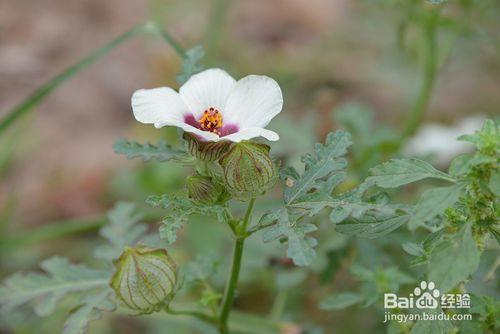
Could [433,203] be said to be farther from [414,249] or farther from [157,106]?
[157,106]

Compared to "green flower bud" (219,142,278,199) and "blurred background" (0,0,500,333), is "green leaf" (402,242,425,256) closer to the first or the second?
"green flower bud" (219,142,278,199)

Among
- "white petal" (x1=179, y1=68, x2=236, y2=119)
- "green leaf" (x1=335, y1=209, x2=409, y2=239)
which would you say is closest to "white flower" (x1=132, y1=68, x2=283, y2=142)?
"white petal" (x1=179, y1=68, x2=236, y2=119)

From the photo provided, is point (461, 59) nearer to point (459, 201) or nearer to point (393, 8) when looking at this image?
point (393, 8)

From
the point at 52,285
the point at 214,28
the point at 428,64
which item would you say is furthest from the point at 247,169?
the point at 214,28

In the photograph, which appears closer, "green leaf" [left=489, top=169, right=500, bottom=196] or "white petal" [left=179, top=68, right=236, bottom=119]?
"green leaf" [left=489, top=169, right=500, bottom=196]

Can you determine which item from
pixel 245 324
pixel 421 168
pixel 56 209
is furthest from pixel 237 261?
pixel 56 209

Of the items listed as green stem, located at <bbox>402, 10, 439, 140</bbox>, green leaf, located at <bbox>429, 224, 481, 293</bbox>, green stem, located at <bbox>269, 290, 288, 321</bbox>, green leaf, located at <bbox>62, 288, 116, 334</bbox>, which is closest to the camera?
green leaf, located at <bbox>429, 224, 481, 293</bbox>
